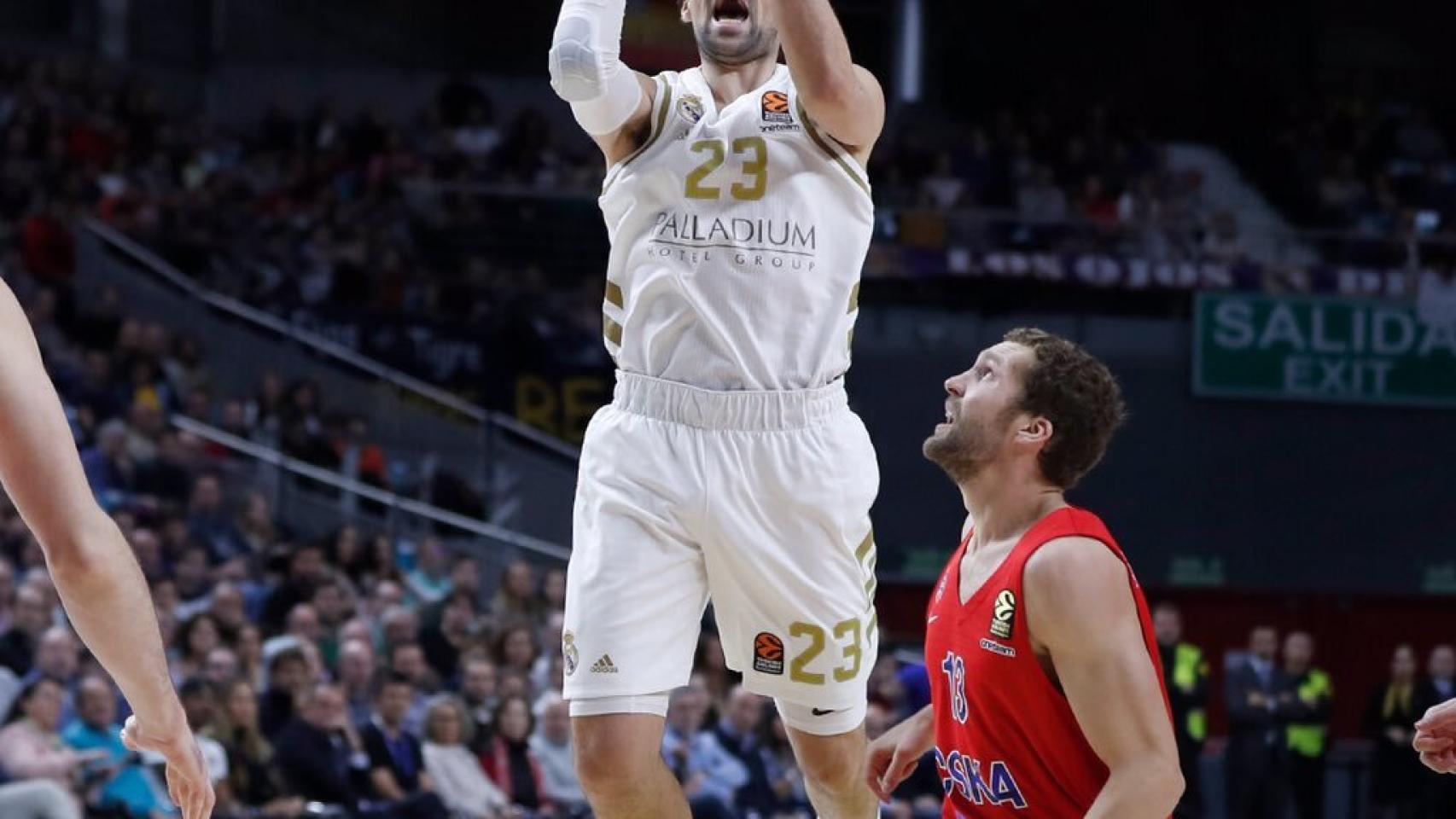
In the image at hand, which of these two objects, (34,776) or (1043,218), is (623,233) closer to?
(34,776)

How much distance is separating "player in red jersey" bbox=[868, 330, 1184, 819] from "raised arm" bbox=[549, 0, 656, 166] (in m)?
1.08

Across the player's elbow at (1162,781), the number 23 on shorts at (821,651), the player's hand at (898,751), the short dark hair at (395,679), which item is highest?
the player's elbow at (1162,781)

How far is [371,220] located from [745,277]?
46.7 feet

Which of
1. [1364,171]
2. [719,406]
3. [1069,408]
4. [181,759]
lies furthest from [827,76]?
[1364,171]

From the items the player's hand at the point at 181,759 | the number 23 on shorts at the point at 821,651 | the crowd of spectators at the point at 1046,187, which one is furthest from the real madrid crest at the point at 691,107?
the crowd of spectators at the point at 1046,187

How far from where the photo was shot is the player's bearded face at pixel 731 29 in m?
5.16

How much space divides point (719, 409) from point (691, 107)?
2.57 feet

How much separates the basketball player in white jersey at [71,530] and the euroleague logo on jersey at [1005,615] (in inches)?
70.7

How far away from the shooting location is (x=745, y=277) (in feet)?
16.6

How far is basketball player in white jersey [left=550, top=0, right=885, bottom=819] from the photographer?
4973mm

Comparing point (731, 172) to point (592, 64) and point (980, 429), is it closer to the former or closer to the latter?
point (592, 64)

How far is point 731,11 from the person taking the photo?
17.0 feet

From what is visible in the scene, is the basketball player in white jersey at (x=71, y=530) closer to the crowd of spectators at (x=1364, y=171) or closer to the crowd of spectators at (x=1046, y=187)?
the crowd of spectators at (x=1046, y=187)

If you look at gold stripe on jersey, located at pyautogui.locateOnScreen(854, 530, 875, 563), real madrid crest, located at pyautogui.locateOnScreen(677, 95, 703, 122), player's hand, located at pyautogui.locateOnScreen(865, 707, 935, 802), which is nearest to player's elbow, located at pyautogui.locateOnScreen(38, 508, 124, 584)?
player's hand, located at pyautogui.locateOnScreen(865, 707, 935, 802)
